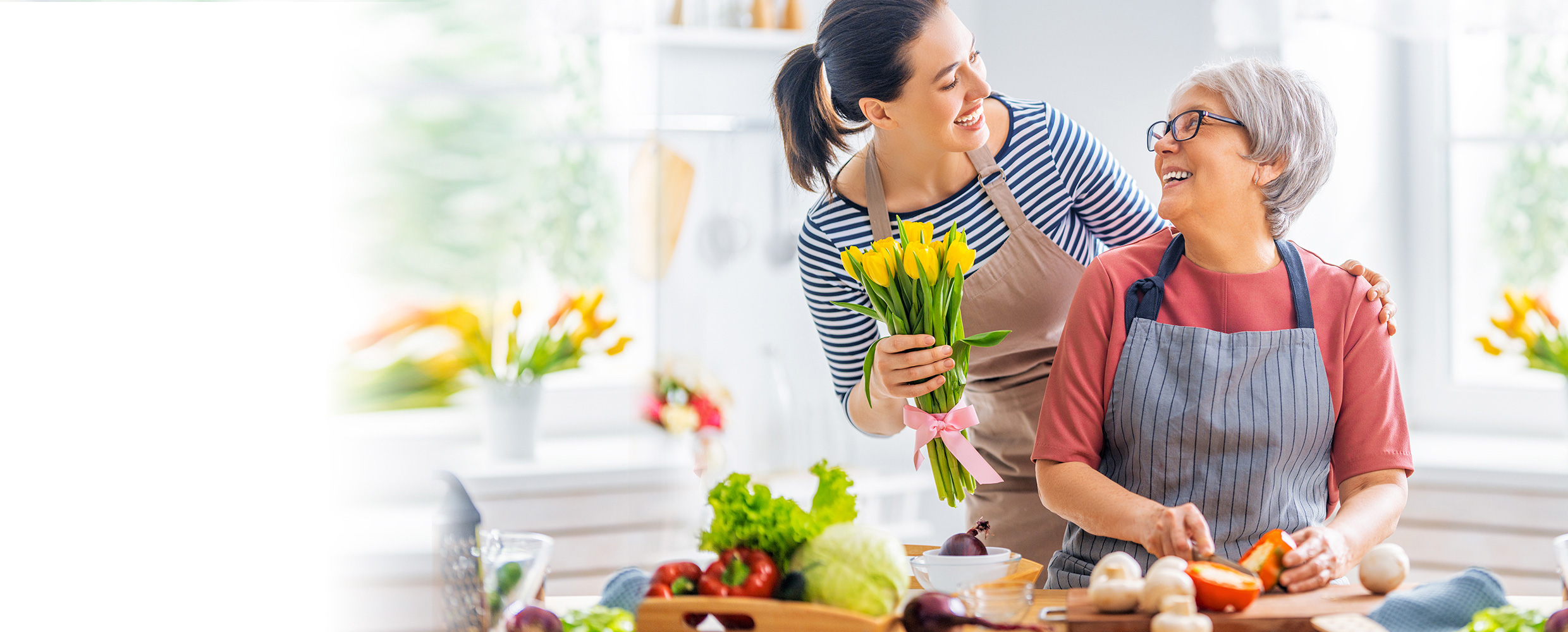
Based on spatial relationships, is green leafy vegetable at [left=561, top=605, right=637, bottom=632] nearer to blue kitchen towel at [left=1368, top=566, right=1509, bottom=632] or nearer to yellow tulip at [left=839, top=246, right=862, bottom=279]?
yellow tulip at [left=839, top=246, right=862, bottom=279]

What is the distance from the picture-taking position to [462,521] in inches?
46.3

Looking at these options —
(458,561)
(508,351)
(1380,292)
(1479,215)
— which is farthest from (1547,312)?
(458,561)

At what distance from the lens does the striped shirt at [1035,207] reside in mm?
1854

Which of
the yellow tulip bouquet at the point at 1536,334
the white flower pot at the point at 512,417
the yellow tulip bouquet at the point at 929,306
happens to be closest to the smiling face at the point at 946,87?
the yellow tulip bouquet at the point at 929,306

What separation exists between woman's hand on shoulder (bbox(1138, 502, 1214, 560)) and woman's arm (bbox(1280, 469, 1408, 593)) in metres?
0.10

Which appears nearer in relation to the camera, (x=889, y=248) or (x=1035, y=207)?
(x=889, y=248)

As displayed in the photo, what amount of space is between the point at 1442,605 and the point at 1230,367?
395mm

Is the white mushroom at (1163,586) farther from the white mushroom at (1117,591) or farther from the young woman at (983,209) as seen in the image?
the young woman at (983,209)

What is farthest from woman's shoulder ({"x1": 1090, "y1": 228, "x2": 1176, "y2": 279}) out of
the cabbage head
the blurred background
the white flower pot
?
the white flower pot

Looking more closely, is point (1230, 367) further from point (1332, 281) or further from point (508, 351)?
point (508, 351)

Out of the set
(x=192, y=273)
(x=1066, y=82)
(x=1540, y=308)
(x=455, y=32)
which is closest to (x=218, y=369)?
(x=192, y=273)

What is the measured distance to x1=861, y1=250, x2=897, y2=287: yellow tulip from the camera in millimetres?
1482

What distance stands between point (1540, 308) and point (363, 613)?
3104mm

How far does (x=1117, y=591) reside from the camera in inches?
48.3
